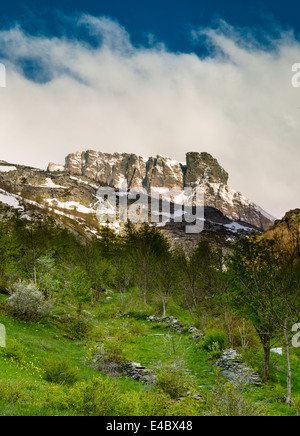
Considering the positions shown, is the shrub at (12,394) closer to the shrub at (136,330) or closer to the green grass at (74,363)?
the green grass at (74,363)

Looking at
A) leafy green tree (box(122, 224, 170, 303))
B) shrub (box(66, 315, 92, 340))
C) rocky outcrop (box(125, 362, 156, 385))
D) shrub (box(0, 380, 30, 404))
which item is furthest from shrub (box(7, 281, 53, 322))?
→ leafy green tree (box(122, 224, 170, 303))

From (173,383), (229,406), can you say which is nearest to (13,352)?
(173,383)

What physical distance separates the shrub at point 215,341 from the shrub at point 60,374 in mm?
10551

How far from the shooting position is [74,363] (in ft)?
50.4

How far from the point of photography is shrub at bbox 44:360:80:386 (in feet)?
39.2

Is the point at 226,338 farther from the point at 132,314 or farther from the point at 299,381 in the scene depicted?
the point at 132,314

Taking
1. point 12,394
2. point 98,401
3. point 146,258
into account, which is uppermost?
point 146,258

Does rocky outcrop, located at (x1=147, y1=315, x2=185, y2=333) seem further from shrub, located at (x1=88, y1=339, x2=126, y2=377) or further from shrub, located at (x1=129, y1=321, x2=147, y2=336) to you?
shrub, located at (x1=88, y1=339, x2=126, y2=377)

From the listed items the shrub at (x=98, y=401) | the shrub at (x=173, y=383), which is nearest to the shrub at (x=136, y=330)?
the shrub at (x=173, y=383)

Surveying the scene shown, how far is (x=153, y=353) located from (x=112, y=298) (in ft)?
86.8

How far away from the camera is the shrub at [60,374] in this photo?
1195cm

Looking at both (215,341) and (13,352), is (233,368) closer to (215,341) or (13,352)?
(215,341)

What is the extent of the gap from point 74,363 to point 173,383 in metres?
6.09
